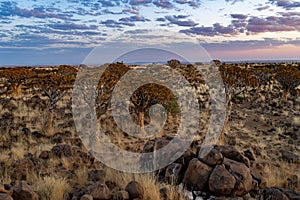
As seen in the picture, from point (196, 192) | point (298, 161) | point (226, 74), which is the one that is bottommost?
point (298, 161)

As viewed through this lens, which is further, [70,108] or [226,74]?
[70,108]

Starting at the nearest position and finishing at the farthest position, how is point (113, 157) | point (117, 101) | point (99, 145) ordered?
point (113, 157), point (99, 145), point (117, 101)

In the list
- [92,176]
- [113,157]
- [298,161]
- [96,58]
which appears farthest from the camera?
[298,161]

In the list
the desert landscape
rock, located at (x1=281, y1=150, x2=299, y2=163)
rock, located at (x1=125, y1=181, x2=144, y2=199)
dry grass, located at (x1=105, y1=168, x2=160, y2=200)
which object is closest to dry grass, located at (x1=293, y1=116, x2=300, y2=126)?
the desert landscape

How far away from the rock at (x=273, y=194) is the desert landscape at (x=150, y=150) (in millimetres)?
21

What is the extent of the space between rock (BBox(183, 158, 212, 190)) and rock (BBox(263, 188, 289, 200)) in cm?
139

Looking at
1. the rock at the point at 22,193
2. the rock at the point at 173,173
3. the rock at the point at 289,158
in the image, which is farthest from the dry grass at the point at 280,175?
the rock at the point at 22,193

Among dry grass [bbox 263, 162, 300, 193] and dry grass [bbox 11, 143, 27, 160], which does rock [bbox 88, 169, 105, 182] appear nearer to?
dry grass [bbox 11, 143, 27, 160]

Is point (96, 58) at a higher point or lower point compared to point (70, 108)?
higher

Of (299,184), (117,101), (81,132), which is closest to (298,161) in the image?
(299,184)

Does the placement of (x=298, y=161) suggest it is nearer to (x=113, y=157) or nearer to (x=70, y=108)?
(x=113, y=157)

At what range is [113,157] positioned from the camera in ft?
35.3

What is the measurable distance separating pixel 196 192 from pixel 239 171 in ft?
3.65

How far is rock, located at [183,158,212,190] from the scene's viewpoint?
6910 mm
